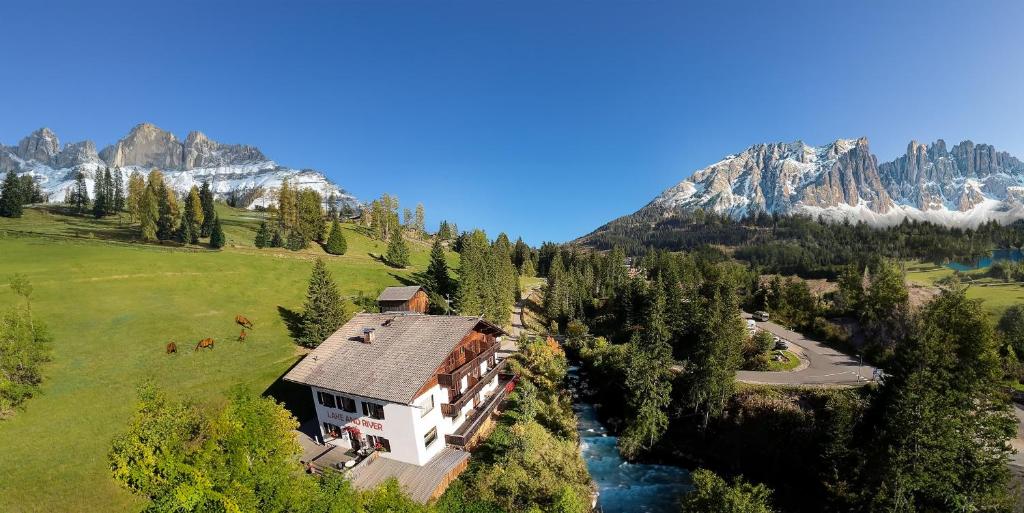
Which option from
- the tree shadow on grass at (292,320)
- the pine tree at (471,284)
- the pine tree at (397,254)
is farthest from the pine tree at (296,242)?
the pine tree at (471,284)

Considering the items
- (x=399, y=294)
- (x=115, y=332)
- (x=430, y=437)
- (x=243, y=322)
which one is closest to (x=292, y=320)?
(x=243, y=322)

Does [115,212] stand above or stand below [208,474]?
above

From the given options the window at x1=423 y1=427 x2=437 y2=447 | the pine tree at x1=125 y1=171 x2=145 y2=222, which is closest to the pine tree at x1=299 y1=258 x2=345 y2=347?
the window at x1=423 y1=427 x2=437 y2=447

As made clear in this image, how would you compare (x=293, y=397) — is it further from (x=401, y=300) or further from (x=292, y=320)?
(x=401, y=300)

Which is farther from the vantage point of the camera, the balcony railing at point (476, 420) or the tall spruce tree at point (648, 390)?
the tall spruce tree at point (648, 390)

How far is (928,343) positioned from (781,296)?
234ft

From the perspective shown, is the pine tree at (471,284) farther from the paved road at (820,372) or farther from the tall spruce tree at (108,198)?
the tall spruce tree at (108,198)

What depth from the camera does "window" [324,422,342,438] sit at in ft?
127

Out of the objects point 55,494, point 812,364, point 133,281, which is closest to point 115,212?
point 133,281

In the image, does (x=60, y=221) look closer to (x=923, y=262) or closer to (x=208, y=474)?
(x=208, y=474)

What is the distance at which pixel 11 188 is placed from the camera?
106 metres

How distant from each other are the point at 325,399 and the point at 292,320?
30449 mm

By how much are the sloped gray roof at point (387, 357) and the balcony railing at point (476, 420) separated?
799 cm

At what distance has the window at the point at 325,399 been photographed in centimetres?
3791
